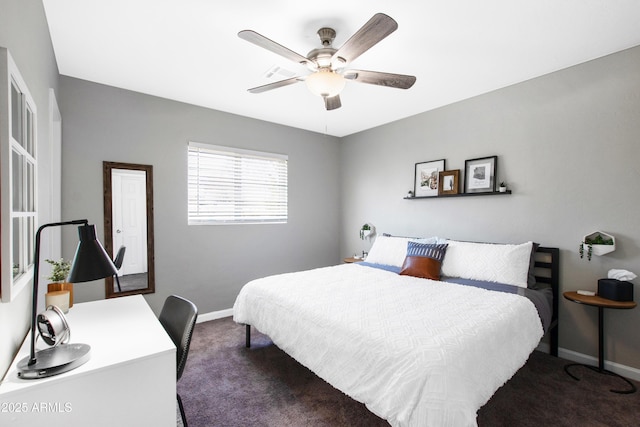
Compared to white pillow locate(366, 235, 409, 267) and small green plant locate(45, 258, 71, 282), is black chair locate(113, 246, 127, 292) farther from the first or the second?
white pillow locate(366, 235, 409, 267)

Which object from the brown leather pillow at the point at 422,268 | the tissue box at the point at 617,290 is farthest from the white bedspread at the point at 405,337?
the tissue box at the point at 617,290

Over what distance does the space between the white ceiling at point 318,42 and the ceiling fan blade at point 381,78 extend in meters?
0.30

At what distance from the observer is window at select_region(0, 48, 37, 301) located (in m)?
1.00

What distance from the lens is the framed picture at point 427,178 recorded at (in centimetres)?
364

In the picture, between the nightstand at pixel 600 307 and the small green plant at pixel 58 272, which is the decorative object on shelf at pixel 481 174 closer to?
the nightstand at pixel 600 307

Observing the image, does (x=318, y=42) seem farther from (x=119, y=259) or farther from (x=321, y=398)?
(x=119, y=259)

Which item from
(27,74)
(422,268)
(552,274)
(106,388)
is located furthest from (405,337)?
(27,74)

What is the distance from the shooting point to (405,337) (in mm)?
1586

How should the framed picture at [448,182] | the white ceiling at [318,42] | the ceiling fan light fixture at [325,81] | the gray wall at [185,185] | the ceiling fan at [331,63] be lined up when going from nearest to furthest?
the ceiling fan at [331,63] < the white ceiling at [318,42] < the ceiling fan light fixture at [325,81] < the gray wall at [185,185] < the framed picture at [448,182]

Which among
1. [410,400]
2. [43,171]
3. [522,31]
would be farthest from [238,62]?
[410,400]

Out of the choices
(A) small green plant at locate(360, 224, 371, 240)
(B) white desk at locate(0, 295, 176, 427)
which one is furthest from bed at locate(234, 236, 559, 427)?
(A) small green plant at locate(360, 224, 371, 240)

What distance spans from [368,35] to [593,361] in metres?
3.16

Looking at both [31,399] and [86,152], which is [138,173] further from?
[31,399]

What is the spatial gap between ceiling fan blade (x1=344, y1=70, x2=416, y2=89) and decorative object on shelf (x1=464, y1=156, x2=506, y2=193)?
1538 mm
